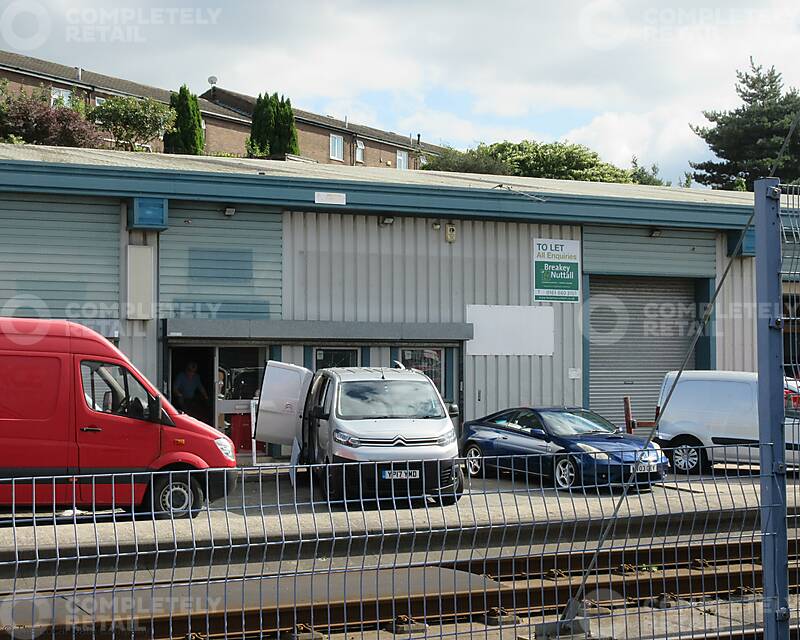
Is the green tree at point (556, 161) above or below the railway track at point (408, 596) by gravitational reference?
above

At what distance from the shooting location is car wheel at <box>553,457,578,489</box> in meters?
5.96

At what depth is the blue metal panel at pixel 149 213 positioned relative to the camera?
18547 millimetres

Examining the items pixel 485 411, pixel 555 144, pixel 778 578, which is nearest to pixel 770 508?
pixel 778 578

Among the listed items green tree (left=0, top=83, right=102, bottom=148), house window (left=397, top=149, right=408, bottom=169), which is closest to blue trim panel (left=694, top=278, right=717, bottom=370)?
green tree (left=0, top=83, right=102, bottom=148)

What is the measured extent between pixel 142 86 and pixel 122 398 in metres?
58.1

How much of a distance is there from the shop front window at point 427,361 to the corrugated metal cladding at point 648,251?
3.97 meters

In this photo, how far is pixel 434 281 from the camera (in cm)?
2103

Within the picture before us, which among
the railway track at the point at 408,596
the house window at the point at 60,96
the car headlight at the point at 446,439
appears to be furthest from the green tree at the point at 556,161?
the railway track at the point at 408,596

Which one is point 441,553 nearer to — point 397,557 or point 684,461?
point 397,557

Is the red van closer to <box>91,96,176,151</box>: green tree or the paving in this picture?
the paving

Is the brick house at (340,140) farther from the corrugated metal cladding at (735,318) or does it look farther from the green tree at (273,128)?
the corrugated metal cladding at (735,318)

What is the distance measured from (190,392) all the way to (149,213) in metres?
3.47

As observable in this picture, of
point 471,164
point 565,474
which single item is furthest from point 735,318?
point 471,164

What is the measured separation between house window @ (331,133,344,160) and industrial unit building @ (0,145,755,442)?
1733 inches
